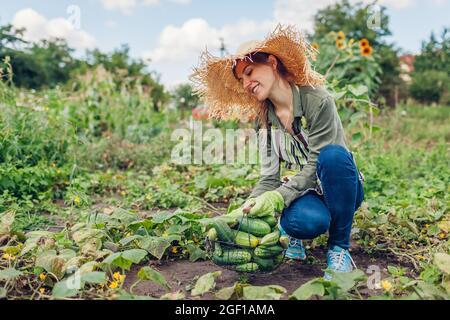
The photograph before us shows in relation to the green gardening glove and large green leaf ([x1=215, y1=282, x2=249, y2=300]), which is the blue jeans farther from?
large green leaf ([x1=215, y1=282, x2=249, y2=300])

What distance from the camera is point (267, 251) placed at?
245 centimetres

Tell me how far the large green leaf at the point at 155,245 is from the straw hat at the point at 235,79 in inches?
34.1

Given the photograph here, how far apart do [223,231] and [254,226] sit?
0.52 feet

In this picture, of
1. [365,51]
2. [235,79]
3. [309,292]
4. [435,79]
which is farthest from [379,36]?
[309,292]

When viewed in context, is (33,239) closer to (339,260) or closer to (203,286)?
(203,286)

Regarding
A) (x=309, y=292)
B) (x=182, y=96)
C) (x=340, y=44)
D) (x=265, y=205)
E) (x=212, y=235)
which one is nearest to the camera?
(x=309, y=292)

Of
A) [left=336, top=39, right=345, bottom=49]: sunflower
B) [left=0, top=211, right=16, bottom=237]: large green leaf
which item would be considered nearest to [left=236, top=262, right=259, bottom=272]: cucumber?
[left=0, top=211, right=16, bottom=237]: large green leaf

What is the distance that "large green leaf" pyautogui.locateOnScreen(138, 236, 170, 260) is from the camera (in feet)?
8.87

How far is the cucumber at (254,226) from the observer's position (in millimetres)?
2482

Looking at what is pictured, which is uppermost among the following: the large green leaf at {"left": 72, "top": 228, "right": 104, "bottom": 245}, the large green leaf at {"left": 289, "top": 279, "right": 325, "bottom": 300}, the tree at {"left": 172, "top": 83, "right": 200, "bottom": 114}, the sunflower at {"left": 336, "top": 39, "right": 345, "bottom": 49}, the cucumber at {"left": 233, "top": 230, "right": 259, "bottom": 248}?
the sunflower at {"left": 336, "top": 39, "right": 345, "bottom": 49}

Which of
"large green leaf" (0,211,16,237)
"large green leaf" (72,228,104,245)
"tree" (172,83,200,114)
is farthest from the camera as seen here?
"tree" (172,83,200,114)

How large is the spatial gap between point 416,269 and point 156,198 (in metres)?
2.12

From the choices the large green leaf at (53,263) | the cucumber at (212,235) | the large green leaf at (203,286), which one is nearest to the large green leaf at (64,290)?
the large green leaf at (53,263)

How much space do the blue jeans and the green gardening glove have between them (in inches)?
4.2
